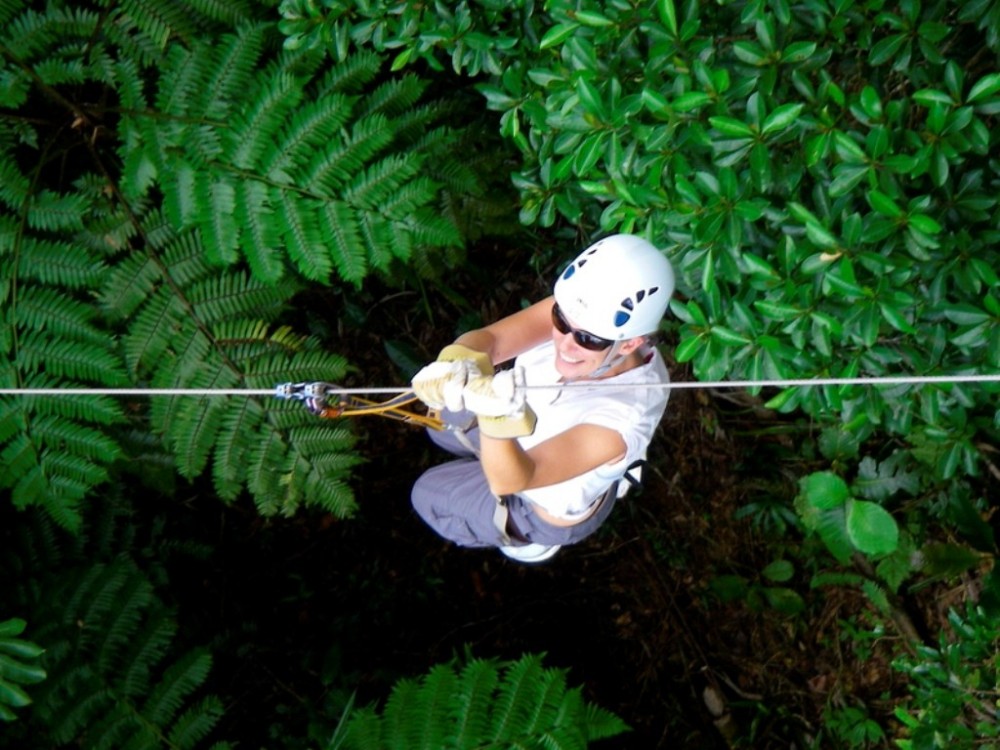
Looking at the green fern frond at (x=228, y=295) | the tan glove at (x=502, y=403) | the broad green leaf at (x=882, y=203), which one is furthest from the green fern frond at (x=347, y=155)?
the broad green leaf at (x=882, y=203)

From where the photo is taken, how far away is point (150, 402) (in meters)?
3.32

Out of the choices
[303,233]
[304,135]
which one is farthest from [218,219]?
[304,135]

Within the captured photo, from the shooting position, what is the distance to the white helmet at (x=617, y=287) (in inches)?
87.2

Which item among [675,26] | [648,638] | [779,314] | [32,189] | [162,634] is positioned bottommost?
[648,638]

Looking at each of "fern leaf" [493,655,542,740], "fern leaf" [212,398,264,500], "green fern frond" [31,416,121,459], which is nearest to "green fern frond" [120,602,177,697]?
"fern leaf" [212,398,264,500]

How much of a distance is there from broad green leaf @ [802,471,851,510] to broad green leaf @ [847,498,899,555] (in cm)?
7

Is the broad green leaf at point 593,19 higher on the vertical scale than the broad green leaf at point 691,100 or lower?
higher

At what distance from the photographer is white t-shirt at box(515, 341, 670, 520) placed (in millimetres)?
2451

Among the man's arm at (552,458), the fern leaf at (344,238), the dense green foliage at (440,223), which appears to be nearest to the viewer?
the dense green foliage at (440,223)

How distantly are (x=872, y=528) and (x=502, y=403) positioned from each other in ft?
6.53

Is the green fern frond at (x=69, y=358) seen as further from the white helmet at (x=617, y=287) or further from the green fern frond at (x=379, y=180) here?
the white helmet at (x=617, y=287)

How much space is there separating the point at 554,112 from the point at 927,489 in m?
2.43

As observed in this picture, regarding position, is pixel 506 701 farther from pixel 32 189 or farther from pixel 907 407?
pixel 32 189

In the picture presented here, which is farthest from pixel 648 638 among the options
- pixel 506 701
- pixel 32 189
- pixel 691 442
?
pixel 32 189
